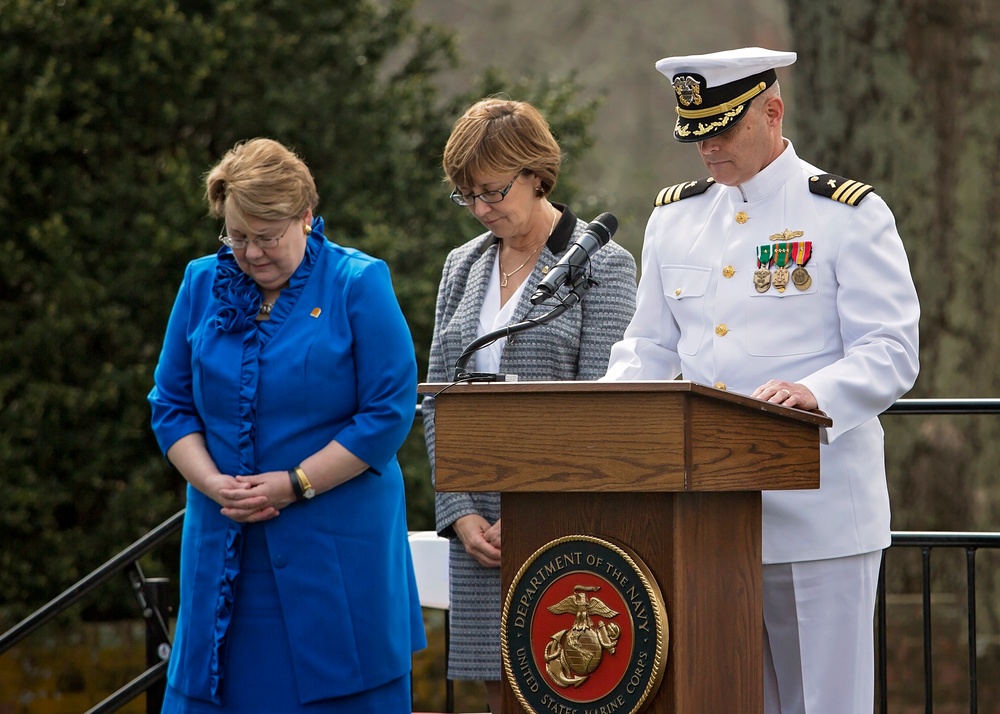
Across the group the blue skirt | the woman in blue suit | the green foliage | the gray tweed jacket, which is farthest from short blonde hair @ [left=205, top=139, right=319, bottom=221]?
the green foliage

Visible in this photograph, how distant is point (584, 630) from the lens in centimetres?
247

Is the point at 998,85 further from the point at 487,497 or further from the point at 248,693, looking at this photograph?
the point at 248,693

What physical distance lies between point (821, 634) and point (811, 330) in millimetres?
602

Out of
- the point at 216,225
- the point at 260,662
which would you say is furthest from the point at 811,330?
the point at 216,225

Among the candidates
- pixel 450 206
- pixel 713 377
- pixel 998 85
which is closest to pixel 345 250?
pixel 713 377

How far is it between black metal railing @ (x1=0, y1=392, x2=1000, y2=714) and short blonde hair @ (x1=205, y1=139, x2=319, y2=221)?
4.51 feet

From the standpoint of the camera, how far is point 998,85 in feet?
23.9

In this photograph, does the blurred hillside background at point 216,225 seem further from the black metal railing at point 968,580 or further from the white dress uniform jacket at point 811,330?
the white dress uniform jacket at point 811,330

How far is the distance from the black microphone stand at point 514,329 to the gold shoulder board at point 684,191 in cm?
56

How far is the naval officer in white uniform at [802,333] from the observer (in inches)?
109

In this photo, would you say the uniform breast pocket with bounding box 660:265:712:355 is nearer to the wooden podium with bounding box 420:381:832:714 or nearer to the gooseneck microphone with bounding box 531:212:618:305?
the gooseneck microphone with bounding box 531:212:618:305

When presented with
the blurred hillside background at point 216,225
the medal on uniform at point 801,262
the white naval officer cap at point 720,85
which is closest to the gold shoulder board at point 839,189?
the medal on uniform at point 801,262

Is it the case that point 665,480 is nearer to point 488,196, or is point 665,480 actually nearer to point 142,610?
point 488,196

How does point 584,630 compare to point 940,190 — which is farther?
point 940,190
